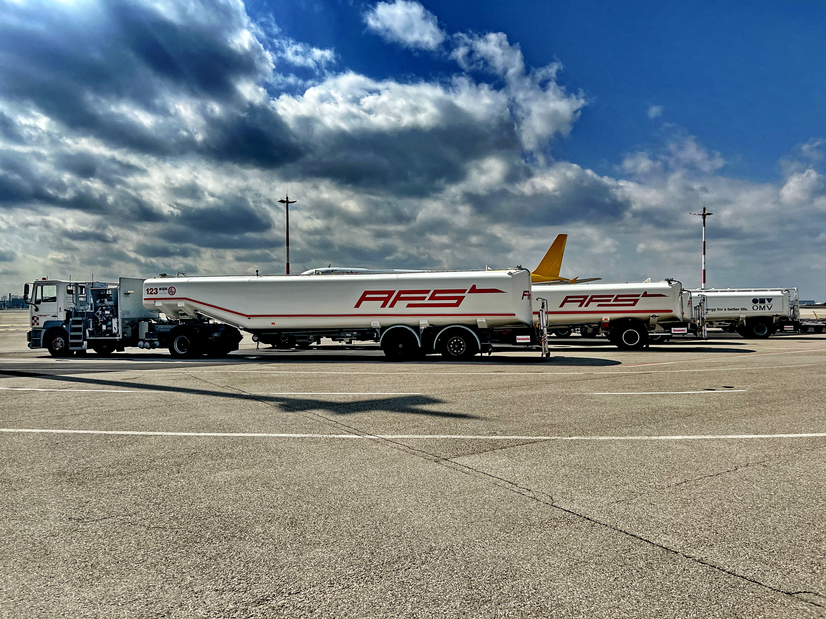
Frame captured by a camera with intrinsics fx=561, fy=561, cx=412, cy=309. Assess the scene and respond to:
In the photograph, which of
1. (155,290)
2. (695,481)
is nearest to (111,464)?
(695,481)

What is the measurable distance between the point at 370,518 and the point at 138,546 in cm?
164

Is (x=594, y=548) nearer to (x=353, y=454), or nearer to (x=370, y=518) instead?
(x=370, y=518)

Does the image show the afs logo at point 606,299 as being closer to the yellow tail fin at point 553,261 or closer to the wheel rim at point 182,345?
the yellow tail fin at point 553,261

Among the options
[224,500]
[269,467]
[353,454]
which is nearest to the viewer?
[224,500]

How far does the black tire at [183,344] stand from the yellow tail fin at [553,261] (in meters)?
24.0

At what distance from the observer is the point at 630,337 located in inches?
982

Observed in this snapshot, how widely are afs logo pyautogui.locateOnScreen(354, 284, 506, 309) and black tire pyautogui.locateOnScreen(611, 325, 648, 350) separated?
902 cm

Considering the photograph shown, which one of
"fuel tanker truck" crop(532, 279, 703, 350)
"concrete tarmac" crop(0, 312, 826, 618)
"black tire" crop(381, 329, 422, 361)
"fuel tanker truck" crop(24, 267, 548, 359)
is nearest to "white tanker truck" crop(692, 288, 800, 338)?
"fuel tanker truck" crop(532, 279, 703, 350)

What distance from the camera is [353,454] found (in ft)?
20.8

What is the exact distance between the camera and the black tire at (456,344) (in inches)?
754

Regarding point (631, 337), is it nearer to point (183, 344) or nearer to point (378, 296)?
point (378, 296)

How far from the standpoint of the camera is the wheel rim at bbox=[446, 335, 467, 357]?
19.2m

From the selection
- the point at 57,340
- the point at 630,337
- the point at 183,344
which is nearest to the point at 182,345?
the point at 183,344

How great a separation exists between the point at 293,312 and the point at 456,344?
5.97 m
